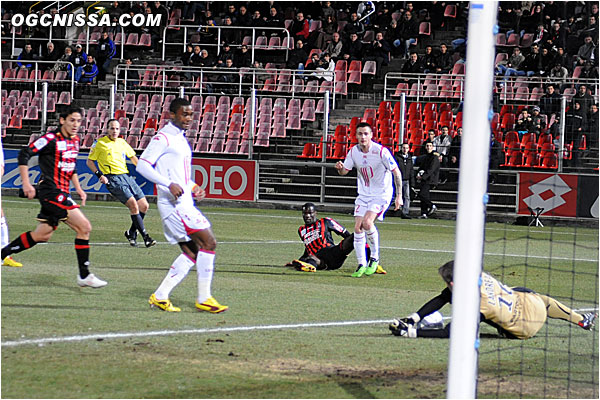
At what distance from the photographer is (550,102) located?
24031mm

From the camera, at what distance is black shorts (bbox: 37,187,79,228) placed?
10055 millimetres

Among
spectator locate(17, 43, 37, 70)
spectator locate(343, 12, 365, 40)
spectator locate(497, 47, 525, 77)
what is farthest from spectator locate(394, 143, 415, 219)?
spectator locate(17, 43, 37, 70)

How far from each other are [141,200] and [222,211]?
8.71 metres

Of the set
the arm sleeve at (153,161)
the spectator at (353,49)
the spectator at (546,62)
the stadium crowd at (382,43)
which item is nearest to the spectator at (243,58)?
the stadium crowd at (382,43)

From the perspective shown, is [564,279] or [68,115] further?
[564,279]

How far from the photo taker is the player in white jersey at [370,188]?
41.9ft

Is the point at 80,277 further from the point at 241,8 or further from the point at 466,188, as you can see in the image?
the point at 241,8

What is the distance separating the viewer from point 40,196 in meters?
10.0

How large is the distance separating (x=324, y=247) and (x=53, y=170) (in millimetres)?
4555

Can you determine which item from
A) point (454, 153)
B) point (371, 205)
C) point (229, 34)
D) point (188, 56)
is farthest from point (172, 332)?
point (229, 34)

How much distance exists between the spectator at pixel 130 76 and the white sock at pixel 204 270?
21772mm

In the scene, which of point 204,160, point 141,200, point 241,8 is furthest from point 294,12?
point 141,200

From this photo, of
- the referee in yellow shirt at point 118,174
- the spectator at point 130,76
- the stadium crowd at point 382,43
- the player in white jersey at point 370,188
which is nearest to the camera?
the player in white jersey at point 370,188

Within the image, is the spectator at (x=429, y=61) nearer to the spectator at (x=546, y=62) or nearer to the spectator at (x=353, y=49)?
the spectator at (x=353, y=49)
